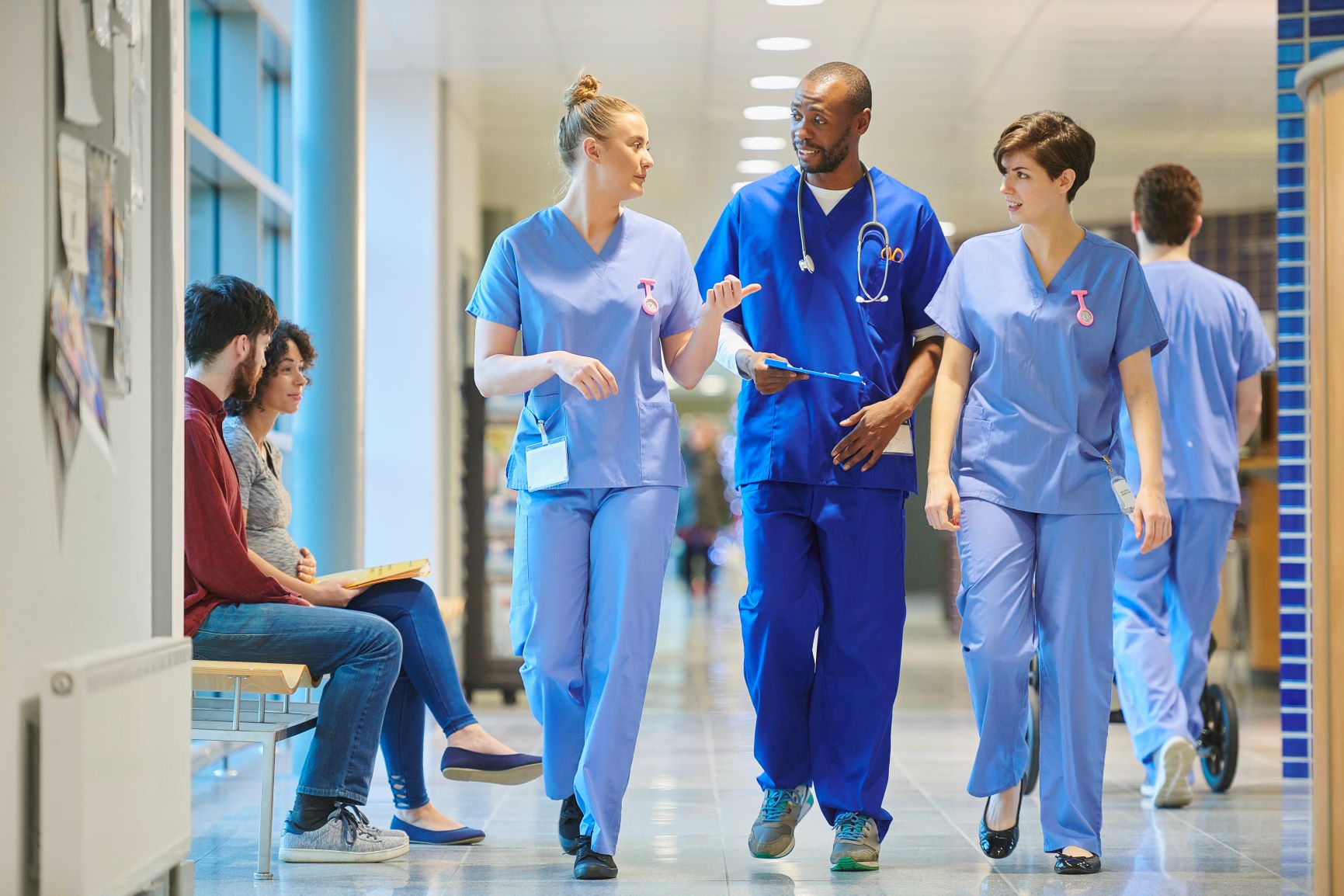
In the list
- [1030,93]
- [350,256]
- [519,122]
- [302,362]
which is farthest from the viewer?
[519,122]

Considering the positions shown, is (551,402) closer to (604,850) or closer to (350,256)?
(604,850)

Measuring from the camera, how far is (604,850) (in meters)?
2.89

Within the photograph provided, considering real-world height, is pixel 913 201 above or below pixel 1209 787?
above

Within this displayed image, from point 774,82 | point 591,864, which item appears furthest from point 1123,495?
point 774,82

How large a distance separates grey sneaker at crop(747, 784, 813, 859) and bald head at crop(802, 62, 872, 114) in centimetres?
140

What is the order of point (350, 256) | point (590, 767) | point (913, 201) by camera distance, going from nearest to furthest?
point (590, 767), point (913, 201), point (350, 256)

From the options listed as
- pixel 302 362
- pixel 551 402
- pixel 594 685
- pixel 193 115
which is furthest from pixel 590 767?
pixel 193 115

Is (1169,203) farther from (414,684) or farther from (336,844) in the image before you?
(336,844)

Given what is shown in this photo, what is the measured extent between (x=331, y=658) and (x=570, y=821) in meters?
0.59

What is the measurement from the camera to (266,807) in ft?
9.70

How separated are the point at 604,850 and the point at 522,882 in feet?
0.55

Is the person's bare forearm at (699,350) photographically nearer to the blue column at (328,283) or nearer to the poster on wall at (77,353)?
the poster on wall at (77,353)

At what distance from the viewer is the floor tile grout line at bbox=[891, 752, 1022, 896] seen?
2.91 meters

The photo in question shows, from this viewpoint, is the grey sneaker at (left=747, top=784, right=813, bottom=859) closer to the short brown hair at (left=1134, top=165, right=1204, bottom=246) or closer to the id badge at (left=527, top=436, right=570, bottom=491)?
the id badge at (left=527, top=436, right=570, bottom=491)
